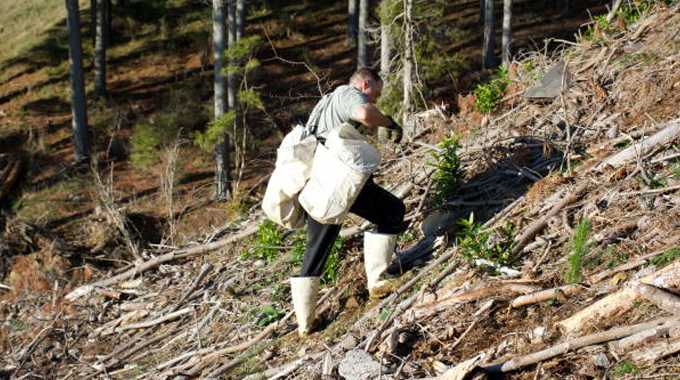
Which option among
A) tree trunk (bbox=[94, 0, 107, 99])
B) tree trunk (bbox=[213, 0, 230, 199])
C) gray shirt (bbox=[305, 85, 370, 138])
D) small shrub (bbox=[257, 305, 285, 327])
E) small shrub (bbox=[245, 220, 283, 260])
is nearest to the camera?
gray shirt (bbox=[305, 85, 370, 138])

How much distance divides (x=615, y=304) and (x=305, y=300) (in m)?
2.29

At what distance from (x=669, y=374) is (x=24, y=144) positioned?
829 inches

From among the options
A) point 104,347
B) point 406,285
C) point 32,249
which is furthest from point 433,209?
point 32,249

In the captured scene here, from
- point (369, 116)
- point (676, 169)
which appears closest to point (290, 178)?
point (369, 116)

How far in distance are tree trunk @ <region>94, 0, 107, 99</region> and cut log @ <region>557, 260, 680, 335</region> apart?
21.2 metres

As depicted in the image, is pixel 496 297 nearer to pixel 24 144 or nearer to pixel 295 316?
pixel 295 316

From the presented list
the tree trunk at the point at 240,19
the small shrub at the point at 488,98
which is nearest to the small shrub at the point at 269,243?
the small shrub at the point at 488,98

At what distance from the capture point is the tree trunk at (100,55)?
21.8 meters

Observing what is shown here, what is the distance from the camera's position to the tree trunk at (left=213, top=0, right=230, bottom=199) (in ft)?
50.6

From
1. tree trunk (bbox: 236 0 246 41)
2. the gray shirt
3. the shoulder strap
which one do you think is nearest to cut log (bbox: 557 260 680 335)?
the gray shirt

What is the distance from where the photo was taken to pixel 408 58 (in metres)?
11.3

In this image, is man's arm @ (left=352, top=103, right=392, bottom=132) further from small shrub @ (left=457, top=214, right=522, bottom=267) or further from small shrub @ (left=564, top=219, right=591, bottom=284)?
small shrub @ (left=564, top=219, right=591, bottom=284)

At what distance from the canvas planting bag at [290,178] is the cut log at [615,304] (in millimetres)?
2144

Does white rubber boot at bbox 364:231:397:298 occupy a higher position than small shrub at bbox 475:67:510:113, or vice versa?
small shrub at bbox 475:67:510:113
